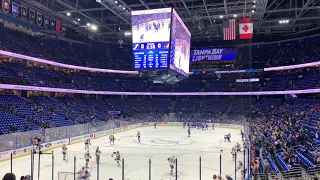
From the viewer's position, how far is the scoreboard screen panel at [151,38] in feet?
86.6

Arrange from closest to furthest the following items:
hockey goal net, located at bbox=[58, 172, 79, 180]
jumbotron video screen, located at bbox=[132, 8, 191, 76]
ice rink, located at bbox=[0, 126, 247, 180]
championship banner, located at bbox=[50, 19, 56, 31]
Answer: hockey goal net, located at bbox=[58, 172, 79, 180] < ice rink, located at bbox=[0, 126, 247, 180] < jumbotron video screen, located at bbox=[132, 8, 191, 76] < championship banner, located at bbox=[50, 19, 56, 31]

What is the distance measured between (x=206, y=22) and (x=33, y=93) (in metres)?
29.5

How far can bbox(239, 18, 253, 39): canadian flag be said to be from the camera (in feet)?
91.8

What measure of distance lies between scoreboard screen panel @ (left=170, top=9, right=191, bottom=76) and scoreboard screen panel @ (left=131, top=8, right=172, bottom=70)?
0.65 metres

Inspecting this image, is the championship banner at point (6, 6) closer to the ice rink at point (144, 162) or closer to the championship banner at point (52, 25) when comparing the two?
the championship banner at point (52, 25)

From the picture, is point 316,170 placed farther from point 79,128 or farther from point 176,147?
point 79,128

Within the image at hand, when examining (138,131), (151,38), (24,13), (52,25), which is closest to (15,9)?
(24,13)

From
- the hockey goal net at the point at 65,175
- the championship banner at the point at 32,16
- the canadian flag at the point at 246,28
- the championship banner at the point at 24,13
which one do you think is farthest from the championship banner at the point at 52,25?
the hockey goal net at the point at 65,175

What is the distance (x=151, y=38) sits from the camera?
27031 mm

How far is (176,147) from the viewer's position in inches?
1100

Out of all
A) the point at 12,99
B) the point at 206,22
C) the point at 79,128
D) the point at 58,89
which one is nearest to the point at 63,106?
the point at 58,89

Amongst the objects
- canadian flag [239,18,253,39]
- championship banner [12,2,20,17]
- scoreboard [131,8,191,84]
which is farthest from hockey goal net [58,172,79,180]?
canadian flag [239,18,253,39]

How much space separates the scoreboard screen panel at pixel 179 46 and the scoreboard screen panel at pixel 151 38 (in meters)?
0.65

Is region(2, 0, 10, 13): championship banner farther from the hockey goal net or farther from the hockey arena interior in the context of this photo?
the hockey goal net
